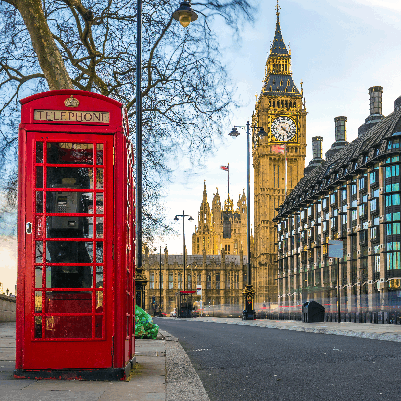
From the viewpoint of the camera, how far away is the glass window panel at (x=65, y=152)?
6.47 m

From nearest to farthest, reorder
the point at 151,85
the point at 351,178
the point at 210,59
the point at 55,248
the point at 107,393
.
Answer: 1. the point at 107,393
2. the point at 55,248
3. the point at 210,59
4. the point at 151,85
5. the point at 351,178

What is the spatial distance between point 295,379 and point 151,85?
1230cm

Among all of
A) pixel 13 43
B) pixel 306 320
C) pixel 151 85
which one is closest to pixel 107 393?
pixel 13 43

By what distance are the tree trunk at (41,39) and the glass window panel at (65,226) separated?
24.6 ft

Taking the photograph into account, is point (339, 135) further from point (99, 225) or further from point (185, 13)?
point (99, 225)

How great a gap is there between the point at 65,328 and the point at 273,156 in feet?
394

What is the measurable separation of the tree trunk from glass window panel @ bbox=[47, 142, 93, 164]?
7.12 meters

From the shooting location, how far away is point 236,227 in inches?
7559

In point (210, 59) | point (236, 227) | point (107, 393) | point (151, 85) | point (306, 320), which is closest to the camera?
point (107, 393)

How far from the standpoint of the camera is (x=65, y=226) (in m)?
6.38

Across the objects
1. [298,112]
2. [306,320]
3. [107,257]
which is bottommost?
[306,320]

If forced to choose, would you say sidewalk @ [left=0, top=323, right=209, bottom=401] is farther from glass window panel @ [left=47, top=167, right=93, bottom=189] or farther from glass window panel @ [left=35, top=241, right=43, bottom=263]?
glass window panel @ [left=47, top=167, right=93, bottom=189]

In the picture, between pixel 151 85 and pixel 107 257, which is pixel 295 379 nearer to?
pixel 107 257

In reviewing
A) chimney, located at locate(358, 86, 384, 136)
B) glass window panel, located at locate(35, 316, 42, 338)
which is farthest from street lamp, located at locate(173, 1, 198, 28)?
chimney, located at locate(358, 86, 384, 136)
